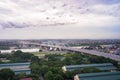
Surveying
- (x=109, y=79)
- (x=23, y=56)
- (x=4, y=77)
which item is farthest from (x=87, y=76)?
(x=23, y=56)

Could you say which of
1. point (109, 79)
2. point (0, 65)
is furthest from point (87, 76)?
point (0, 65)

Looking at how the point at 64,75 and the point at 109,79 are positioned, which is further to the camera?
the point at 64,75

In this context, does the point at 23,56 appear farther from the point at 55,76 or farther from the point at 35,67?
the point at 55,76

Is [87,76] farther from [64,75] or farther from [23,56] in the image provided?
[23,56]

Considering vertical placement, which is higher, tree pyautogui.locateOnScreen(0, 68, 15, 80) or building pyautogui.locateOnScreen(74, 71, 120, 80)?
tree pyautogui.locateOnScreen(0, 68, 15, 80)

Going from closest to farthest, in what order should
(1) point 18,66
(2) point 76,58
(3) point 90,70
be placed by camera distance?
(3) point 90,70, (1) point 18,66, (2) point 76,58

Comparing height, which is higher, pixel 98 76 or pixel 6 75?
pixel 6 75

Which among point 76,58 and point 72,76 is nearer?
point 72,76

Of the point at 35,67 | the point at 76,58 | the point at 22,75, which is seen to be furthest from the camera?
the point at 76,58

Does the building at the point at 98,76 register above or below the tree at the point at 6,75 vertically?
below
